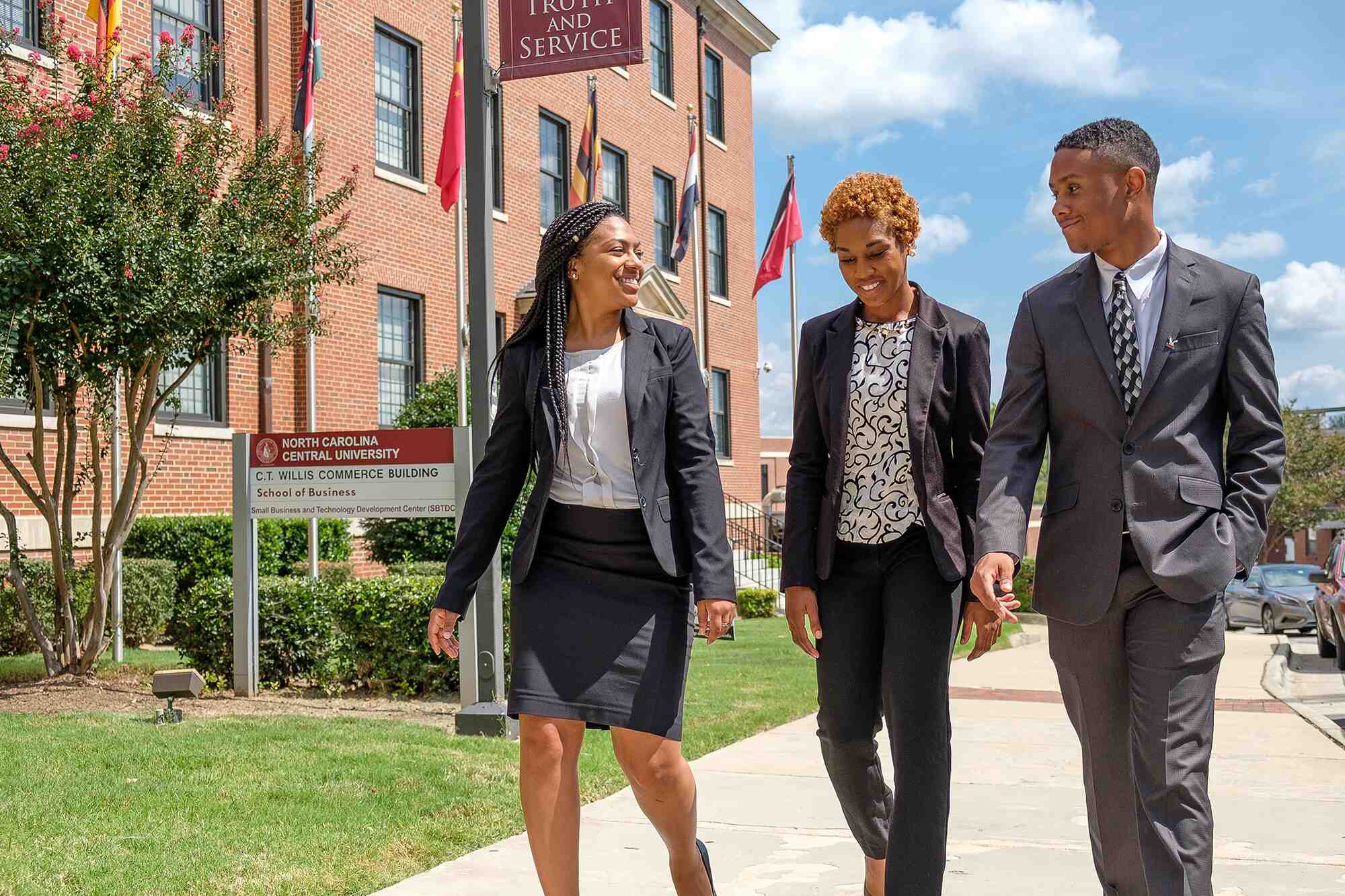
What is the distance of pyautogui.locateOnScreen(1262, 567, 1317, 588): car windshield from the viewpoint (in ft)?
83.1

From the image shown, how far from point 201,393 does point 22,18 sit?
4313 millimetres

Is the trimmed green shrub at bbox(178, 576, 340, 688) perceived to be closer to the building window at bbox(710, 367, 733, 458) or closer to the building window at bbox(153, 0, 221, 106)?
the building window at bbox(153, 0, 221, 106)

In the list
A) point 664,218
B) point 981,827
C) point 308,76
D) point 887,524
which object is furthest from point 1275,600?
point 887,524

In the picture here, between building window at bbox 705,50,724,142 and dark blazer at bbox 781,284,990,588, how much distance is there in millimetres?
25430

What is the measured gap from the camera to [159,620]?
527 inches

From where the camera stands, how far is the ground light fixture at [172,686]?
798 centimetres

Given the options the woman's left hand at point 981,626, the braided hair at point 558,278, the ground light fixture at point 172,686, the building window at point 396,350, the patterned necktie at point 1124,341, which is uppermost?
the building window at point 396,350

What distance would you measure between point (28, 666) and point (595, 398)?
8228 mm

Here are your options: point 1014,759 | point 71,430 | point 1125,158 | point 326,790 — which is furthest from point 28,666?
point 1125,158

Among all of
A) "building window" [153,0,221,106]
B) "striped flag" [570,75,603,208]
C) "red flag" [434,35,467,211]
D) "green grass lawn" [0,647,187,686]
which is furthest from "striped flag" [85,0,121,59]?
"striped flag" [570,75,603,208]

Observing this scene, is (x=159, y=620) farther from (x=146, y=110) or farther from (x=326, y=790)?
(x=326, y=790)

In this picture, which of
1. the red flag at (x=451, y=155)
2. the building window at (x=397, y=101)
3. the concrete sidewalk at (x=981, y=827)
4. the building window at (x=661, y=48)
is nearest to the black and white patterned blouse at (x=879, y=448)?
the concrete sidewalk at (x=981, y=827)

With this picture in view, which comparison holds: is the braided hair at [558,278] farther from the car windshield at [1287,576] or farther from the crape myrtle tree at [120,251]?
the car windshield at [1287,576]

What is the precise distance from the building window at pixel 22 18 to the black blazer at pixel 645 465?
11.4 meters
